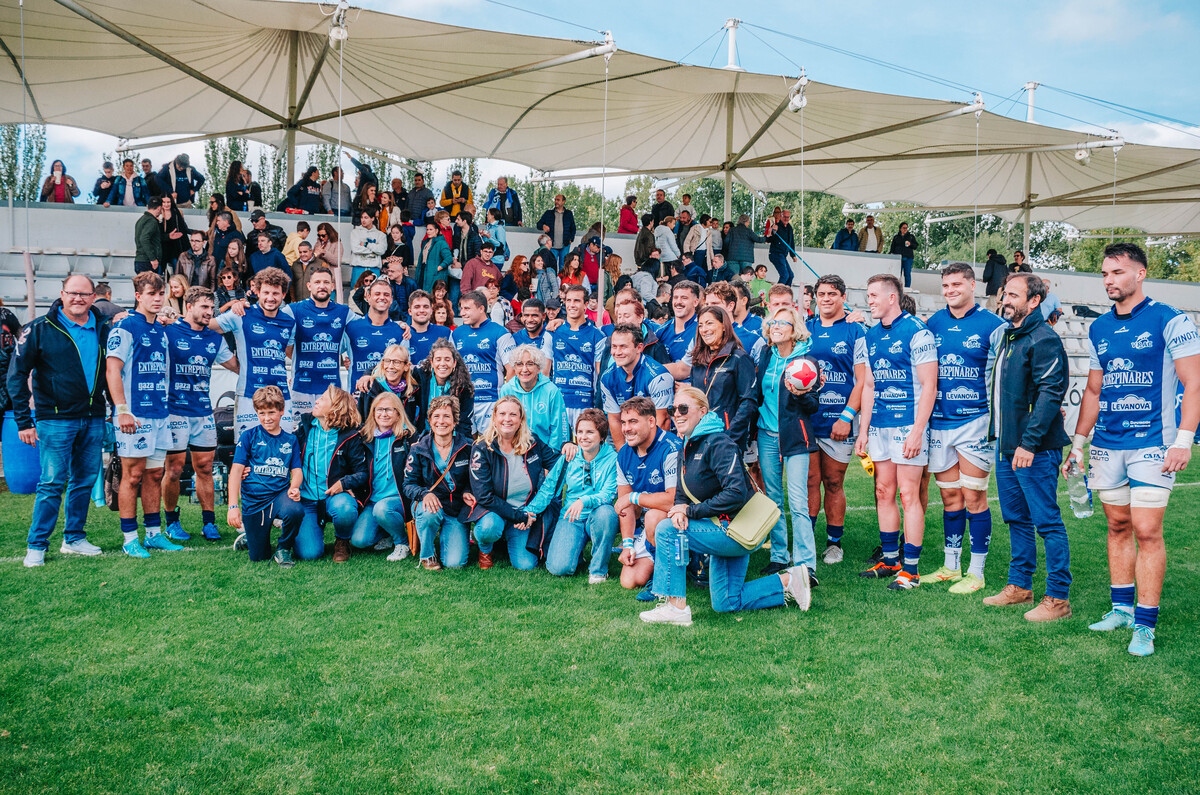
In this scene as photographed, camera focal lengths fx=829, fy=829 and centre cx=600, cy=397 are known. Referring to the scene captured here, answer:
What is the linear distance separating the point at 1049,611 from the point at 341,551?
15.4 ft

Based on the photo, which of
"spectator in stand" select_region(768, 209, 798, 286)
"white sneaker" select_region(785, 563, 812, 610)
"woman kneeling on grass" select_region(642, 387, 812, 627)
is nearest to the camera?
"woman kneeling on grass" select_region(642, 387, 812, 627)

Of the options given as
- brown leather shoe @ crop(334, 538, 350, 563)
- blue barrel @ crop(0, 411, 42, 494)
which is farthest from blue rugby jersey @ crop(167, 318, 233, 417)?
blue barrel @ crop(0, 411, 42, 494)

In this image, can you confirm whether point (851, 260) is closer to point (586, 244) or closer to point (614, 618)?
point (586, 244)

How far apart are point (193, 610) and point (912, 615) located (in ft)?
13.9

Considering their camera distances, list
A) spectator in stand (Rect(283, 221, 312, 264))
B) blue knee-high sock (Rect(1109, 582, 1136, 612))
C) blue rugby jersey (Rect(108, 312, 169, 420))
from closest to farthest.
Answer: blue knee-high sock (Rect(1109, 582, 1136, 612))
blue rugby jersey (Rect(108, 312, 169, 420))
spectator in stand (Rect(283, 221, 312, 264))

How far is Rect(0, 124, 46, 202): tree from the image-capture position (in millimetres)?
30984

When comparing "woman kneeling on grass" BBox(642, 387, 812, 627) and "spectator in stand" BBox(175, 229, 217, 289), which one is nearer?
"woman kneeling on grass" BBox(642, 387, 812, 627)

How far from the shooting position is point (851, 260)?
65.4 feet

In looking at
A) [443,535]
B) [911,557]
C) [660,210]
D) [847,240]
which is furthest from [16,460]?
[847,240]

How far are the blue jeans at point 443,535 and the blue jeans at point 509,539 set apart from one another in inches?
5.1

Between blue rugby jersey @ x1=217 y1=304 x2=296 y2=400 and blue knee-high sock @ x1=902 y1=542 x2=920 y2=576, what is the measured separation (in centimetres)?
491

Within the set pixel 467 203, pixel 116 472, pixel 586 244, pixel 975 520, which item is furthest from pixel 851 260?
pixel 116 472

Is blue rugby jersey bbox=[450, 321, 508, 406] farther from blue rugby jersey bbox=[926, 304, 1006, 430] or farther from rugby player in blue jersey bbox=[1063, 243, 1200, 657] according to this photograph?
rugby player in blue jersey bbox=[1063, 243, 1200, 657]

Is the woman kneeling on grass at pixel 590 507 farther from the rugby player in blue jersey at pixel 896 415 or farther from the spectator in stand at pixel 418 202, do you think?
the spectator in stand at pixel 418 202
